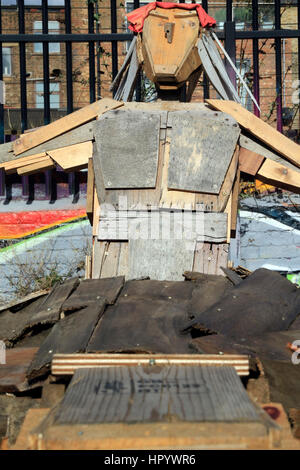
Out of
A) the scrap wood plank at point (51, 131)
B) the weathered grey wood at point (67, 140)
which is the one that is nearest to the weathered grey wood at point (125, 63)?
the scrap wood plank at point (51, 131)

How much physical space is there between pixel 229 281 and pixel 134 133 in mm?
1389

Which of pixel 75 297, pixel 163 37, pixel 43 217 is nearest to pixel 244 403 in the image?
pixel 75 297

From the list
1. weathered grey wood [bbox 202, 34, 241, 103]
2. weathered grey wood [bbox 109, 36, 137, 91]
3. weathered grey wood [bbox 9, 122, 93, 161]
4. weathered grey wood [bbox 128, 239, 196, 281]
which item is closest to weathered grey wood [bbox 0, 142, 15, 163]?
weathered grey wood [bbox 9, 122, 93, 161]

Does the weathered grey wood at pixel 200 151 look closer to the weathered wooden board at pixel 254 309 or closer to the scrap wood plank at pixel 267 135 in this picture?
the scrap wood plank at pixel 267 135

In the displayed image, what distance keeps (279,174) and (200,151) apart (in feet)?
2.18

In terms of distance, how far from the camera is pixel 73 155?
504cm

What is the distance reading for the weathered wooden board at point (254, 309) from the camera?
3344mm

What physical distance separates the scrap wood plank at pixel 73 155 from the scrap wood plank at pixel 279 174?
1301 mm

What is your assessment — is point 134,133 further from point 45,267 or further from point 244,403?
point 244,403

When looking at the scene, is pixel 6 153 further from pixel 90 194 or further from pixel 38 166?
pixel 90 194

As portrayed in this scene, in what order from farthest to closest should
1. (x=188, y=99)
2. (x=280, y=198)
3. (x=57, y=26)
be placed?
(x=57, y=26) → (x=280, y=198) → (x=188, y=99)

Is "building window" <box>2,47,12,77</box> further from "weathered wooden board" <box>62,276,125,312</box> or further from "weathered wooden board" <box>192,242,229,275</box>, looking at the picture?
"weathered wooden board" <box>62,276,125,312</box>

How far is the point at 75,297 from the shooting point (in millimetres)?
3838

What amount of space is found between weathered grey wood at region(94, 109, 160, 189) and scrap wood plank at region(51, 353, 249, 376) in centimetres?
241
